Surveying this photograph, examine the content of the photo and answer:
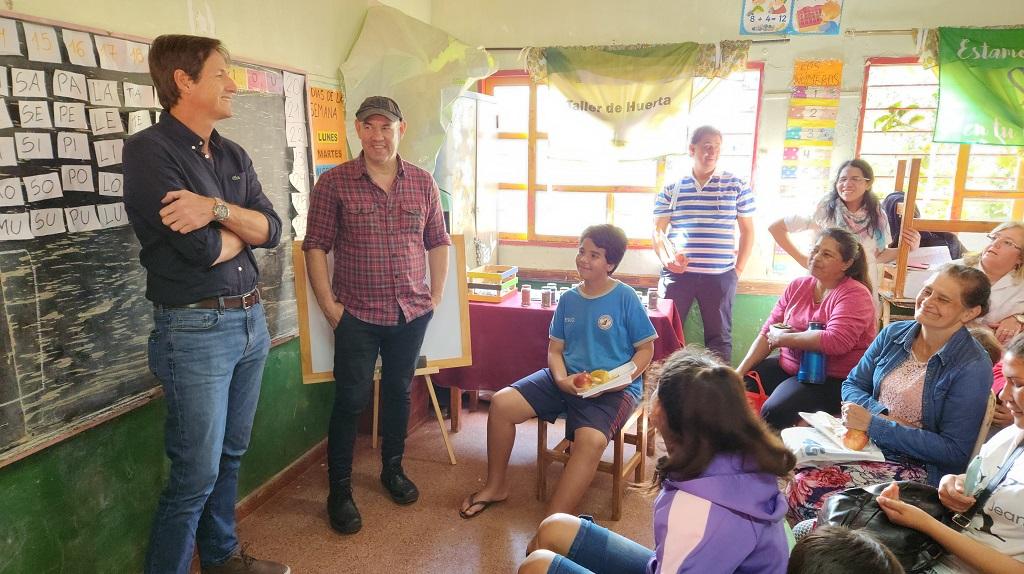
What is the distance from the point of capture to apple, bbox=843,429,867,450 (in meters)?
1.86

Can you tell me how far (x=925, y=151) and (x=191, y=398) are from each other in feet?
13.1

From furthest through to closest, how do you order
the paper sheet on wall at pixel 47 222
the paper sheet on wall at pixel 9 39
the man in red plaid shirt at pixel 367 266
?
the man in red plaid shirt at pixel 367 266 < the paper sheet on wall at pixel 47 222 < the paper sheet on wall at pixel 9 39

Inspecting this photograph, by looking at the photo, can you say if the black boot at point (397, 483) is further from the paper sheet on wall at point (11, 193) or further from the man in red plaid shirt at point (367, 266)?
the paper sheet on wall at point (11, 193)

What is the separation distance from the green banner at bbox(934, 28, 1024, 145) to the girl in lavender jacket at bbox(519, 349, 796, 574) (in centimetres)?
322

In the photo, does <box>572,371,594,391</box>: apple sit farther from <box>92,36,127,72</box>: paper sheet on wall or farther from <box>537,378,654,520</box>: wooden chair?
<box>92,36,127,72</box>: paper sheet on wall

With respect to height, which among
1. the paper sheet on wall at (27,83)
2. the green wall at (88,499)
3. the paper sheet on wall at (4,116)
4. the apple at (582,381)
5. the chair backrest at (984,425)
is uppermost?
the paper sheet on wall at (27,83)

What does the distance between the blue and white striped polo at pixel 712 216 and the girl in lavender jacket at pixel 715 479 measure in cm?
215

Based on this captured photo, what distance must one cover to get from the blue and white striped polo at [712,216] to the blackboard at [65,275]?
2.54m

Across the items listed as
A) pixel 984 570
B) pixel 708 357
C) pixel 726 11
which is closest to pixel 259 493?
pixel 708 357

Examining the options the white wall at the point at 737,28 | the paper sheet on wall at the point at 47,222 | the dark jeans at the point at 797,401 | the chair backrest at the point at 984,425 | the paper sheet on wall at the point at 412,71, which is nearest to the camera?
the paper sheet on wall at the point at 47,222

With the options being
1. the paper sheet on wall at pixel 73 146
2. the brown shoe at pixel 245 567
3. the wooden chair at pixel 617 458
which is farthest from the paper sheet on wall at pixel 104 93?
the wooden chair at pixel 617 458

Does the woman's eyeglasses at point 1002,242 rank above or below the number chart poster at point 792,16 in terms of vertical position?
below

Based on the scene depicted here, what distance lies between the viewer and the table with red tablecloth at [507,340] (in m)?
2.90

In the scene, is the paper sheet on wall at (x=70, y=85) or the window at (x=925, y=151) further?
the window at (x=925, y=151)
